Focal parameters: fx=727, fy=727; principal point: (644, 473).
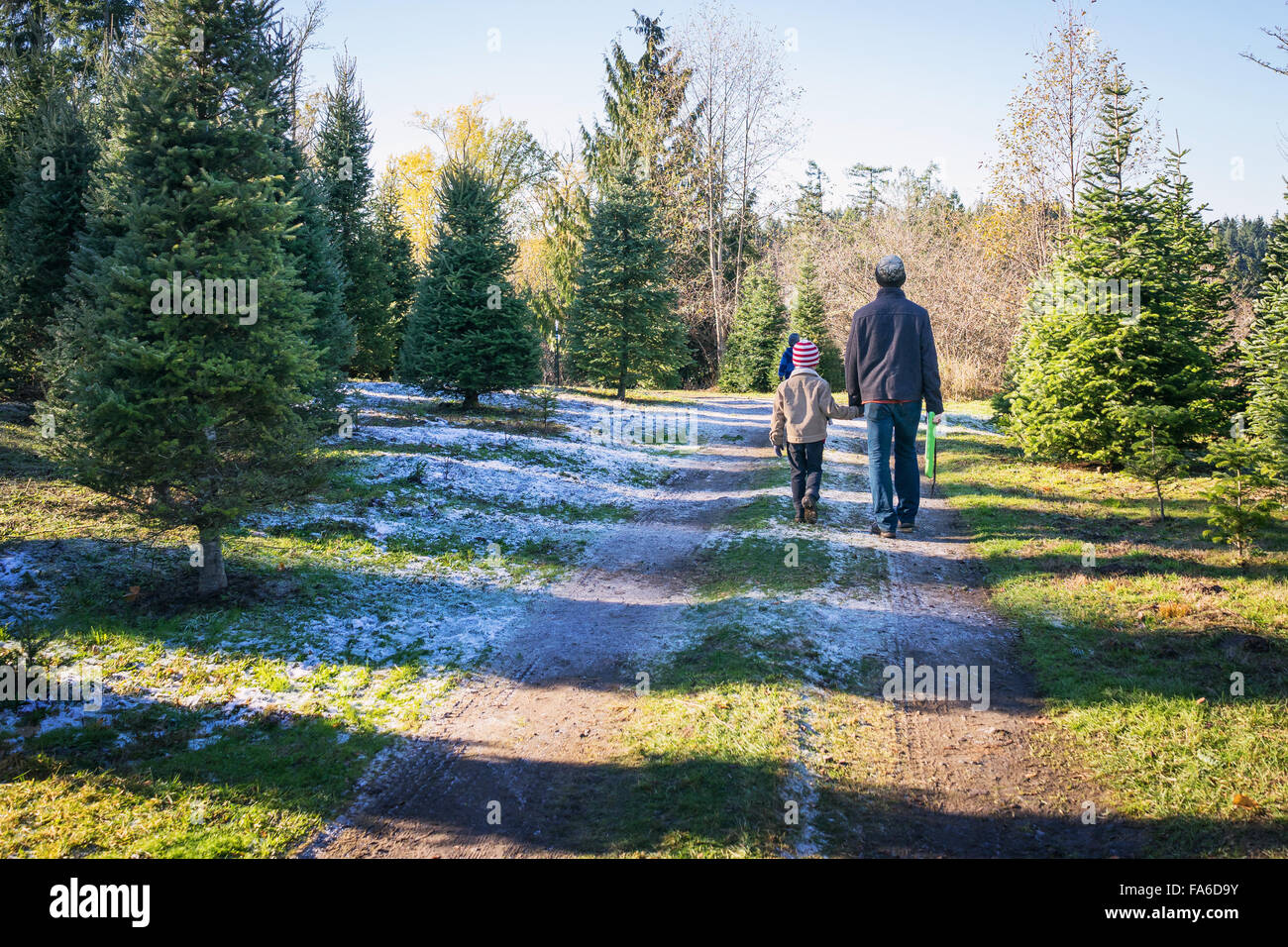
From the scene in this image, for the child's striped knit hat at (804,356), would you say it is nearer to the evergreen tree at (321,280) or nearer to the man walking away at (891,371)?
the man walking away at (891,371)

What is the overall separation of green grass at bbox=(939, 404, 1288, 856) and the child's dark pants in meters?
2.04

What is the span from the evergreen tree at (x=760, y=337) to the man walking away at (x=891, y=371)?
74.7ft

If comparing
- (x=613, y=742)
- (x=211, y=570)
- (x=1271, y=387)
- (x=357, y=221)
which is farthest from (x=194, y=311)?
(x=357, y=221)

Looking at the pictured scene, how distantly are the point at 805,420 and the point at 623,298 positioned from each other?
49.1 ft

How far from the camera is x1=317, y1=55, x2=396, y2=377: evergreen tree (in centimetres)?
2002

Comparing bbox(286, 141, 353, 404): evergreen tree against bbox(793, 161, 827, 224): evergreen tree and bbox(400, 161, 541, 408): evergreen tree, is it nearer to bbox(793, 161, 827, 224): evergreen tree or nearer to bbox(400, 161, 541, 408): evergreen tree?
bbox(400, 161, 541, 408): evergreen tree

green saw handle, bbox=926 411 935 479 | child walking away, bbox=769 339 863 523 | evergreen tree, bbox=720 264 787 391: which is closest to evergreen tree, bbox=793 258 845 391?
evergreen tree, bbox=720 264 787 391

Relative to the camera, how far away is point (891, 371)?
8.00 metres

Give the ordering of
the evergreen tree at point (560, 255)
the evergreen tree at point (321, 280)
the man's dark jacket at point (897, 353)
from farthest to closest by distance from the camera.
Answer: the evergreen tree at point (560, 255), the evergreen tree at point (321, 280), the man's dark jacket at point (897, 353)

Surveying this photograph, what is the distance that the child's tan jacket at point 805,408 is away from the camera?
858cm

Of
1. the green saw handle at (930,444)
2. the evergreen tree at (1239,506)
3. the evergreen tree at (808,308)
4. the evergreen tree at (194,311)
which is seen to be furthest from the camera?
the evergreen tree at (808,308)

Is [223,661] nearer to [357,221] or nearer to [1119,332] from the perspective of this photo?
[1119,332]

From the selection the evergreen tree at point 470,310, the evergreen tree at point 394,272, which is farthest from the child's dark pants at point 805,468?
the evergreen tree at point 394,272
